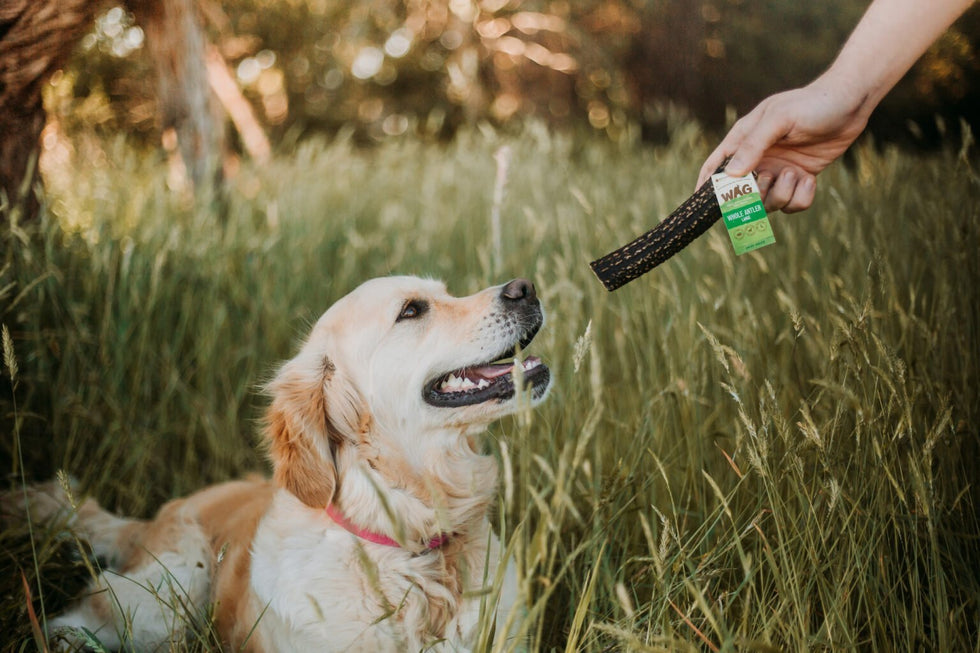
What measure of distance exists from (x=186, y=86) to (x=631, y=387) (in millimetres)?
3476

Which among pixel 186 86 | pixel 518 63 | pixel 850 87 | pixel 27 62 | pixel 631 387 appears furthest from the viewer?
pixel 518 63

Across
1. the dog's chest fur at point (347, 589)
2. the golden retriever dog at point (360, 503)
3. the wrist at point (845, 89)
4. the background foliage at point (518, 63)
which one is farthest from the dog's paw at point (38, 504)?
the wrist at point (845, 89)

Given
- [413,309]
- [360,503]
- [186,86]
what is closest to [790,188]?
[413,309]

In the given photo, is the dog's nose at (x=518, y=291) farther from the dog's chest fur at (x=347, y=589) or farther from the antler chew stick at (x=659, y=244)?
the dog's chest fur at (x=347, y=589)

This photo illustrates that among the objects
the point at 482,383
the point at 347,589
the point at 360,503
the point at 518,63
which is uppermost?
the point at 518,63

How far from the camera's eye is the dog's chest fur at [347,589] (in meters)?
1.67

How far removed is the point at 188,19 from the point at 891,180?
4.05 meters

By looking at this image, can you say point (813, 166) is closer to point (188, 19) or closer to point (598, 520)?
point (598, 520)

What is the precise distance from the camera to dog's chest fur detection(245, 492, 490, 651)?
1.67m

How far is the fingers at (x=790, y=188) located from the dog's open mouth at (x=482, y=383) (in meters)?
0.77

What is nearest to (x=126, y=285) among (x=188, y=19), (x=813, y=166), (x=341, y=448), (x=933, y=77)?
(x=341, y=448)

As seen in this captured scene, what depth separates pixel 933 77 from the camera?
249 inches

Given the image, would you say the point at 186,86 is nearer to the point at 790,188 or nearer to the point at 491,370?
the point at 491,370

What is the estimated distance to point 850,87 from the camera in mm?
1769
